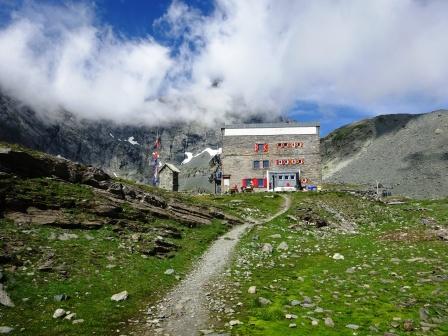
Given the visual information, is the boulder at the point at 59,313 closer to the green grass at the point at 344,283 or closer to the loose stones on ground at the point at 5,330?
the loose stones on ground at the point at 5,330

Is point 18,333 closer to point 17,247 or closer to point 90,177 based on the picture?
point 17,247

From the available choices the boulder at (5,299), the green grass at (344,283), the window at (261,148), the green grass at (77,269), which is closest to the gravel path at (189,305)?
the green grass at (77,269)

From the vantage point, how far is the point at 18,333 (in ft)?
42.0

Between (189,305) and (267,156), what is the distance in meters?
75.5

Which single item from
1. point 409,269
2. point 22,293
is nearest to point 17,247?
point 22,293

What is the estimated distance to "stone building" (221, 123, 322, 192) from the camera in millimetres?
88812

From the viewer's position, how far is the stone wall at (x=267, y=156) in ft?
293

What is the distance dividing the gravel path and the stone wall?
211ft

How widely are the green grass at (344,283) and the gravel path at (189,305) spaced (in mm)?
1282

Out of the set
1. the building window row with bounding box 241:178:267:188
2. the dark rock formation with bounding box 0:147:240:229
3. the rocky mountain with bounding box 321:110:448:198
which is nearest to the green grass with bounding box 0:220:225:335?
the dark rock formation with bounding box 0:147:240:229

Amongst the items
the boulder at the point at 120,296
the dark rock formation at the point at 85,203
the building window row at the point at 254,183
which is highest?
the building window row at the point at 254,183

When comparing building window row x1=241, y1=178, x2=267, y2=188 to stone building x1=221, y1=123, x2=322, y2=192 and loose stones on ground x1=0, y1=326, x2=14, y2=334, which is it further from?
loose stones on ground x1=0, y1=326, x2=14, y2=334

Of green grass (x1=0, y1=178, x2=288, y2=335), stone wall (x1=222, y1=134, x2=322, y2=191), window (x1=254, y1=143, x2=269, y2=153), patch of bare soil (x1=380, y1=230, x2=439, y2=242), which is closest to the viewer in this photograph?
green grass (x1=0, y1=178, x2=288, y2=335)

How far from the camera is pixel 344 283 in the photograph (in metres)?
18.6
